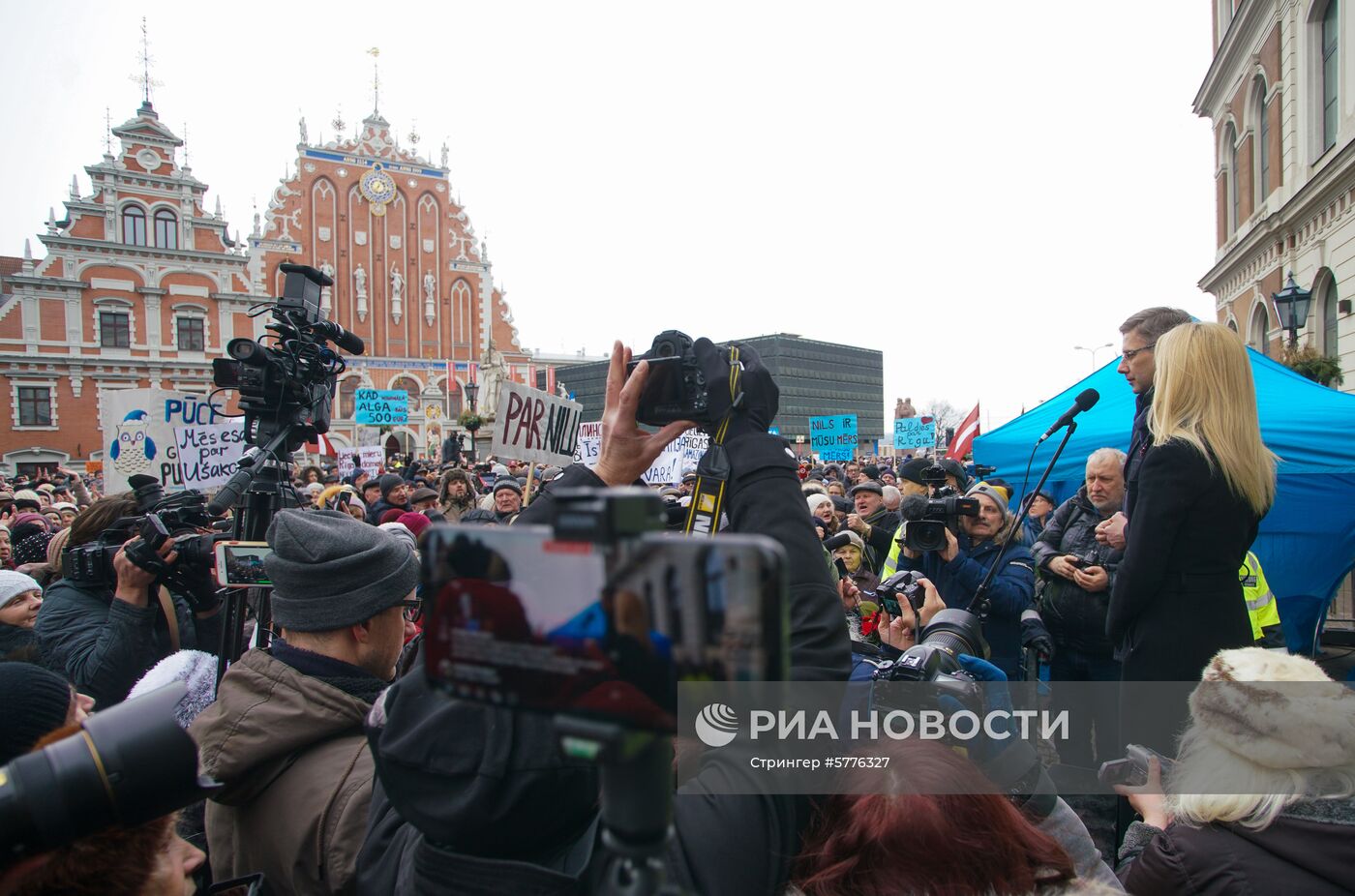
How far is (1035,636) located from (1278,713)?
177 cm

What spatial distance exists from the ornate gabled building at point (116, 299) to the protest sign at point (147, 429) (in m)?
35.2

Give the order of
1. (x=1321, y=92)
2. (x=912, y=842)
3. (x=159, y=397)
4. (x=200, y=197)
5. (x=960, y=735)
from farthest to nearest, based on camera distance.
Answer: (x=200, y=197), (x=1321, y=92), (x=159, y=397), (x=960, y=735), (x=912, y=842)

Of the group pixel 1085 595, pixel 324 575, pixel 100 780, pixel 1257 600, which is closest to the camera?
pixel 100 780

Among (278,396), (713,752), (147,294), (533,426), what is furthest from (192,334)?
(713,752)

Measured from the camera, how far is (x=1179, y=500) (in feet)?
8.52

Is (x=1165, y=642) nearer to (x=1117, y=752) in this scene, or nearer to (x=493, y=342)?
(x=1117, y=752)

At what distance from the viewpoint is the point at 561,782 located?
1.09 metres

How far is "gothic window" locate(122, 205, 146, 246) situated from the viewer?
3759 cm

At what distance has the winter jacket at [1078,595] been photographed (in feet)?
12.6

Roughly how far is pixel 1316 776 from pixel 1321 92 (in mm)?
19087

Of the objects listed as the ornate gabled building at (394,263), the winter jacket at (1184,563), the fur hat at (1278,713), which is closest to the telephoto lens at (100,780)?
the fur hat at (1278,713)

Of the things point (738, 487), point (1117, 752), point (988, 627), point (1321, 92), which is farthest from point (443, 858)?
point (1321, 92)

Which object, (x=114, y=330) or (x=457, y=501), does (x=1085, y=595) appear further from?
(x=114, y=330)

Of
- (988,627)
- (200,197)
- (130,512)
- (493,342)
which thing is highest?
(200,197)
